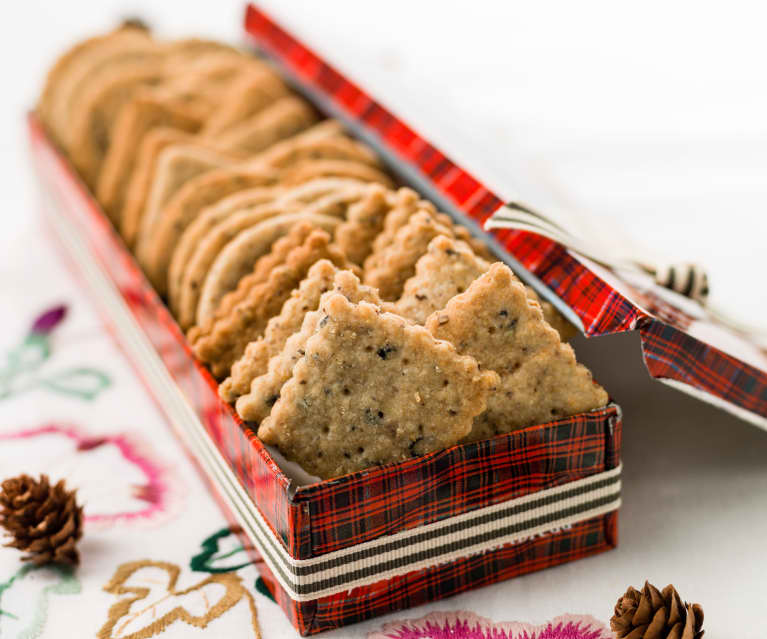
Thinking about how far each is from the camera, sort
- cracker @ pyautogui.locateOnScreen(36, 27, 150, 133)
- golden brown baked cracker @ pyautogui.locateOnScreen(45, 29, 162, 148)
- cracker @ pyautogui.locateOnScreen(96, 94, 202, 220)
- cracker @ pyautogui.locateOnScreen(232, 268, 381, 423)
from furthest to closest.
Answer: cracker @ pyautogui.locateOnScreen(36, 27, 150, 133)
golden brown baked cracker @ pyautogui.locateOnScreen(45, 29, 162, 148)
cracker @ pyautogui.locateOnScreen(96, 94, 202, 220)
cracker @ pyautogui.locateOnScreen(232, 268, 381, 423)

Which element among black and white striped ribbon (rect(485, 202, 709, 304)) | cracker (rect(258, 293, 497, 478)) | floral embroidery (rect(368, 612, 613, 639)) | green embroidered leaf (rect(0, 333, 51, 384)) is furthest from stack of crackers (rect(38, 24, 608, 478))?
green embroidered leaf (rect(0, 333, 51, 384))

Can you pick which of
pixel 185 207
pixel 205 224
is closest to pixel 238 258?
pixel 205 224

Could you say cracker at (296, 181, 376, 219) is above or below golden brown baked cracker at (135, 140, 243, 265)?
above

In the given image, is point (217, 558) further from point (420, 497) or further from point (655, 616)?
point (655, 616)

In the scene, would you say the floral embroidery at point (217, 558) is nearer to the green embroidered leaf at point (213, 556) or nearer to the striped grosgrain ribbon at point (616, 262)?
the green embroidered leaf at point (213, 556)

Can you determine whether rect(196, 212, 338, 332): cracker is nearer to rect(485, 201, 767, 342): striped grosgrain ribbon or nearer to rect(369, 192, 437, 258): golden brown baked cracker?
rect(369, 192, 437, 258): golden brown baked cracker

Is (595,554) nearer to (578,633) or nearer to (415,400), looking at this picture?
(578,633)
